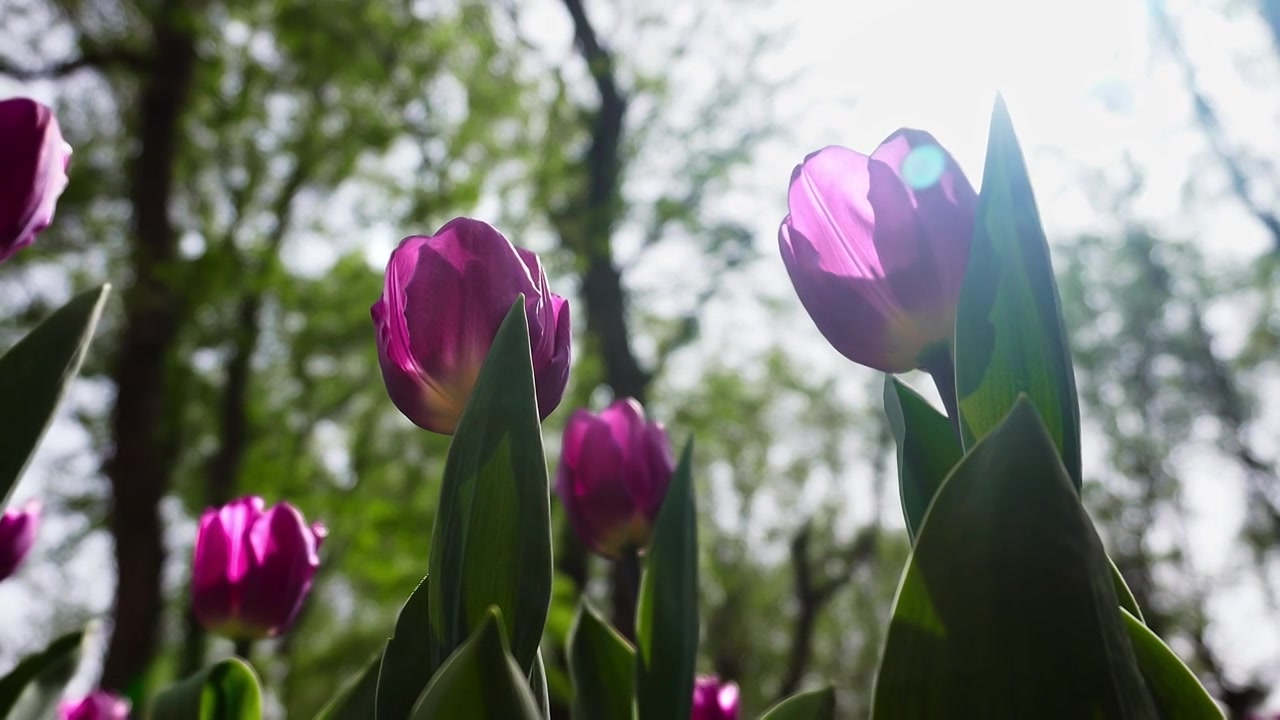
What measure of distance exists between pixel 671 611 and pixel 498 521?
174mm

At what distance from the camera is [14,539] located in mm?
754

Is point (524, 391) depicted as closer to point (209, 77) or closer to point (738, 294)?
point (209, 77)

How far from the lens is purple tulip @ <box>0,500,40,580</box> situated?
0.74 meters

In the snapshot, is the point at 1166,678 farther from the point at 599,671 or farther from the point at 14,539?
the point at 14,539

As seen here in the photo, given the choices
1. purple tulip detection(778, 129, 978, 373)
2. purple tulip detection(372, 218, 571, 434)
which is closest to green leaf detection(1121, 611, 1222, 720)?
purple tulip detection(778, 129, 978, 373)

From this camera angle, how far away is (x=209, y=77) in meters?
5.82

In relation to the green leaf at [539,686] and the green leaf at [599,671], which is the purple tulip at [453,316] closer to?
the green leaf at [539,686]

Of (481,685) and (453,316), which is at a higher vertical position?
(453,316)

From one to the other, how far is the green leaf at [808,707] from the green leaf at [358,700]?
10.1 inches

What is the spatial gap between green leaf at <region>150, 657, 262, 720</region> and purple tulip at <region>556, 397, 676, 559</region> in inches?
12.3

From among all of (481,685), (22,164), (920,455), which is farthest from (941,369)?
(22,164)

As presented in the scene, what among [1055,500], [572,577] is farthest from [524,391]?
[572,577]

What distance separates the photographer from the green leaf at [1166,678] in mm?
353

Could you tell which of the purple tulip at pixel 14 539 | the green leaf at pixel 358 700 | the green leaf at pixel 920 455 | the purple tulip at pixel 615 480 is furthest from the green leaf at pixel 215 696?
the green leaf at pixel 920 455
